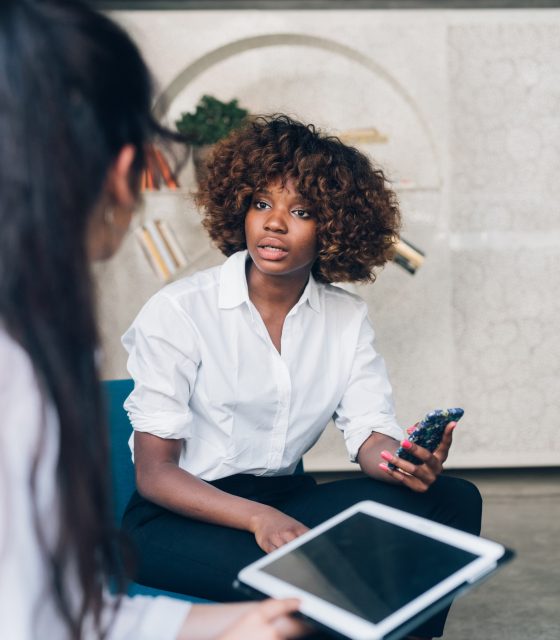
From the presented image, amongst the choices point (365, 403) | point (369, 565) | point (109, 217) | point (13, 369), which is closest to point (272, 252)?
point (365, 403)

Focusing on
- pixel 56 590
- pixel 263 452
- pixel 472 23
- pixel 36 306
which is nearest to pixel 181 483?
pixel 263 452

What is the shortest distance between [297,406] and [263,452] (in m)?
0.13

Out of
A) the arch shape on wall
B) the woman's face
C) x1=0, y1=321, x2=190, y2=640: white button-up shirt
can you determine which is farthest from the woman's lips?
the arch shape on wall

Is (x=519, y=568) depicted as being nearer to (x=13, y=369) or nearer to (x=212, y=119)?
(x=212, y=119)

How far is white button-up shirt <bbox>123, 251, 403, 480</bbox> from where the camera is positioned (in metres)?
1.71

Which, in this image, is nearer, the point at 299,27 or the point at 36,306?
the point at 36,306

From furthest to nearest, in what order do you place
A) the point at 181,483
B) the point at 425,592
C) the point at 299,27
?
the point at 299,27 < the point at 181,483 < the point at 425,592

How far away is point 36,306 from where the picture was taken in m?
0.74

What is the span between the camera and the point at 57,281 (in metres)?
0.74

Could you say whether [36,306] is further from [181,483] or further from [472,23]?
[472,23]

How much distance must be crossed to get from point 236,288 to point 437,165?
1.84 m

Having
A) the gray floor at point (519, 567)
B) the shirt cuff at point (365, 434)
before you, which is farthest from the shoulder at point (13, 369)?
the gray floor at point (519, 567)

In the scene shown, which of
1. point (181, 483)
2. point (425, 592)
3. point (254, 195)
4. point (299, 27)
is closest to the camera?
point (425, 592)

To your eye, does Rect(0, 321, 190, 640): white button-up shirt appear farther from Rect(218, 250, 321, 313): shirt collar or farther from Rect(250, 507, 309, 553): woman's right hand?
Rect(218, 250, 321, 313): shirt collar
